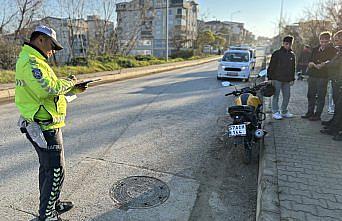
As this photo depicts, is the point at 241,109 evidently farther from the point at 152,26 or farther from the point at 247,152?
the point at 152,26

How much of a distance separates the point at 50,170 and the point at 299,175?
300 centimetres

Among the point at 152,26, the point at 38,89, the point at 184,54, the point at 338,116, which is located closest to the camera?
the point at 38,89

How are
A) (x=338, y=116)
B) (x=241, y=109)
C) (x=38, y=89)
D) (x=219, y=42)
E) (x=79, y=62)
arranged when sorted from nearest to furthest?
1. (x=38, y=89)
2. (x=241, y=109)
3. (x=338, y=116)
4. (x=79, y=62)
5. (x=219, y=42)

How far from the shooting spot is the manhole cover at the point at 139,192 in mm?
3201

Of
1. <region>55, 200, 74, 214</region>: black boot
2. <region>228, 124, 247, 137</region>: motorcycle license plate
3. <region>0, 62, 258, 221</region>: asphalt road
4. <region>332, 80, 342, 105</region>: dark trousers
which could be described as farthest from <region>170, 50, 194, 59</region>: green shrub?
<region>55, 200, 74, 214</region>: black boot

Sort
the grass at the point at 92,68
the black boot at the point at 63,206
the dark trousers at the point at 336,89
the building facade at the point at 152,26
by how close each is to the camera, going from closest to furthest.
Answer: the black boot at the point at 63,206, the dark trousers at the point at 336,89, the grass at the point at 92,68, the building facade at the point at 152,26

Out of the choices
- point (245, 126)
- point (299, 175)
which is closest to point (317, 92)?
point (245, 126)

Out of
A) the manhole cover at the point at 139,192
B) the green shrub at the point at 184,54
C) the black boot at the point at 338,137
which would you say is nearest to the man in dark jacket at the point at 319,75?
the black boot at the point at 338,137

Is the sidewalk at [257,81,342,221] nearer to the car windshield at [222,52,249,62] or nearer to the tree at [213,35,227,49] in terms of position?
the car windshield at [222,52,249,62]

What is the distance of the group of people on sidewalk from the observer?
5.21m

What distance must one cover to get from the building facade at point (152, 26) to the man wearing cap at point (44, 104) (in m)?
26.5

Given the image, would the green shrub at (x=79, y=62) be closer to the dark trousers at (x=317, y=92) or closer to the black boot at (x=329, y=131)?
the dark trousers at (x=317, y=92)

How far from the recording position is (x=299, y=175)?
3568 mm

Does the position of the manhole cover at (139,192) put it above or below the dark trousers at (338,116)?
below
